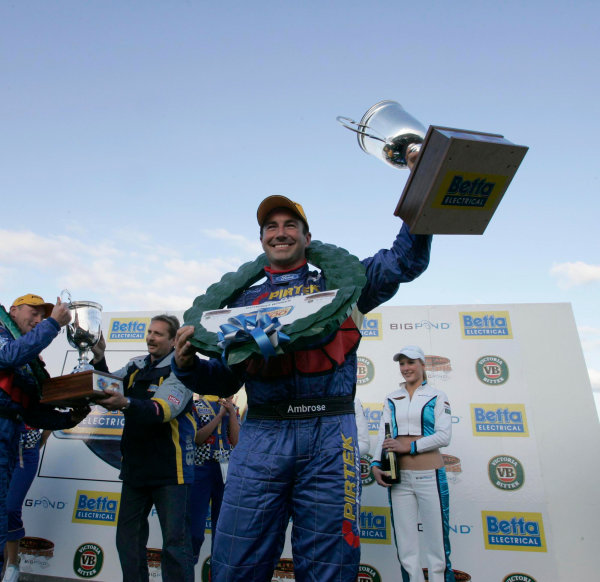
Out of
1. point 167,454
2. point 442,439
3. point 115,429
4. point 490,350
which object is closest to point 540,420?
point 490,350

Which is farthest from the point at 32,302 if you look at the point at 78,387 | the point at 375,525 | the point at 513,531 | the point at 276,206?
the point at 513,531

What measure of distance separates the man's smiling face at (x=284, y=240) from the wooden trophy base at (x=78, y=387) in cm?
126

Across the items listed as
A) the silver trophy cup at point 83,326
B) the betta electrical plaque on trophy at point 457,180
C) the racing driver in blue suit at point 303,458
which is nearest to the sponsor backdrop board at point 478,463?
the silver trophy cup at point 83,326

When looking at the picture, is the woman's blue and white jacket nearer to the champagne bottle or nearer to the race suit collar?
the champagne bottle

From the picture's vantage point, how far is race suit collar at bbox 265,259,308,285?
1.86 m

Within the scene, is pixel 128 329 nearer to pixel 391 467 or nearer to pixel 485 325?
pixel 391 467

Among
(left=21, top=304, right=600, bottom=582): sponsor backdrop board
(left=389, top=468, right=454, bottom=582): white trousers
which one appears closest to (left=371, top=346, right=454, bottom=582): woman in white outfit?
(left=389, top=468, right=454, bottom=582): white trousers

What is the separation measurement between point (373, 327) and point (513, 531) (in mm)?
2199

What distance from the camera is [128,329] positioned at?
5301mm

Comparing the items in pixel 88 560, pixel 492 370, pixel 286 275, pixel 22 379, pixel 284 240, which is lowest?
pixel 88 560

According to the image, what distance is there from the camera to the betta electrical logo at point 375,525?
13.6 ft

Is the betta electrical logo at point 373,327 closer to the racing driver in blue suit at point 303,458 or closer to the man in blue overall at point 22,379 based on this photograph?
the man in blue overall at point 22,379

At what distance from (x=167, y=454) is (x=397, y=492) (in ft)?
5.63

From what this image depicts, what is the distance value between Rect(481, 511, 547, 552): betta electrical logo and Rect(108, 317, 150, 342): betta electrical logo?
3.92 m
